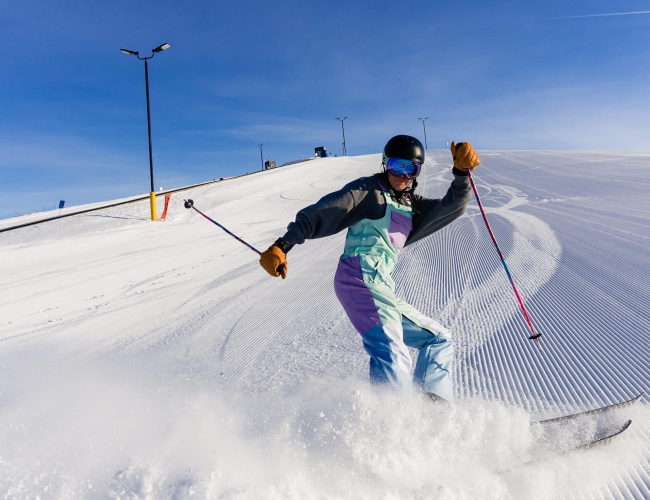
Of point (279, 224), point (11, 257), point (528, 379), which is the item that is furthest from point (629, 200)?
point (11, 257)

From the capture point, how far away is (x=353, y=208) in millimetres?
2479

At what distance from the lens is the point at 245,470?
6.58ft

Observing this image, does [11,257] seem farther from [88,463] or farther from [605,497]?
[605,497]

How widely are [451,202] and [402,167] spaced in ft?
1.21

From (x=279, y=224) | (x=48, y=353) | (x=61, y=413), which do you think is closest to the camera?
(x=61, y=413)

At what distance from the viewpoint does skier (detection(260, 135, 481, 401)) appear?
2.29m

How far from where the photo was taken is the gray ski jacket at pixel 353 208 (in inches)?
95.8

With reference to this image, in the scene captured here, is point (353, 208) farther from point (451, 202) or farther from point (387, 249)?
point (451, 202)

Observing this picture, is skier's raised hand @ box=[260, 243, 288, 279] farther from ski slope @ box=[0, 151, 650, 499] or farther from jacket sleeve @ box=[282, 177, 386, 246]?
ski slope @ box=[0, 151, 650, 499]

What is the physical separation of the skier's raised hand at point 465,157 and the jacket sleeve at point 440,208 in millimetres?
53

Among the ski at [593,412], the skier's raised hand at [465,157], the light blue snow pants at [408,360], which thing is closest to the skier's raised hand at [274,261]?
the light blue snow pants at [408,360]

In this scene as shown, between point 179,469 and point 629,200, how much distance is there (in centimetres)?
1138

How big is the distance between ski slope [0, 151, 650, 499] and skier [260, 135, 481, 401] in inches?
7.9

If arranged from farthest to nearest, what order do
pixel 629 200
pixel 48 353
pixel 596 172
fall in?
pixel 596 172 → pixel 629 200 → pixel 48 353
